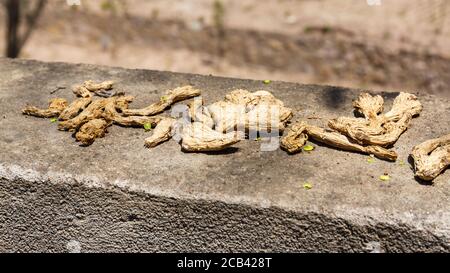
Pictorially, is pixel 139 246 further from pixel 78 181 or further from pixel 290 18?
pixel 290 18

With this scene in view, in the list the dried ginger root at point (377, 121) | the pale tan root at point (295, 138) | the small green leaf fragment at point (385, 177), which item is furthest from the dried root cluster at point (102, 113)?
the small green leaf fragment at point (385, 177)

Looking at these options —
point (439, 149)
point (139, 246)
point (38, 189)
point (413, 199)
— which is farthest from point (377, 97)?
point (38, 189)

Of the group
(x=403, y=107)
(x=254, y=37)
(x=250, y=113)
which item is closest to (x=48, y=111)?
(x=250, y=113)

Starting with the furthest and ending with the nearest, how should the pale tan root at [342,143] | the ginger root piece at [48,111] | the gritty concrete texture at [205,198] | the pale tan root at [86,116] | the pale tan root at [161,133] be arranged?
1. the ginger root piece at [48,111]
2. the pale tan root at [86,116]
3. the pale tan root at [161,133]
4. the pale tan root at [342,143]
5. the gritty concrete texture at [205,198]

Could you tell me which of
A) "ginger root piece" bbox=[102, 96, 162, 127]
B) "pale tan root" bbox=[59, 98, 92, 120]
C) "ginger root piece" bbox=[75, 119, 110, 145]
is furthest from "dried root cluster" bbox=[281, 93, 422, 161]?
"pale tan root" bbox=[59, 98, 92, 120]

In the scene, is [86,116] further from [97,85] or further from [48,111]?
[97,85]

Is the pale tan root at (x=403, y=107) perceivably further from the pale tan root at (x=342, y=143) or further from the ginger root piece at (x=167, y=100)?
the ginger root piece at (x=167, y=100)

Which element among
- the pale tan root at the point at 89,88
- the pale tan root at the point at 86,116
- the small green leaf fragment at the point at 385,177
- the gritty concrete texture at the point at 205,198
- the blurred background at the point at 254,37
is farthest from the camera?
the blurred background at the point at 254,37
